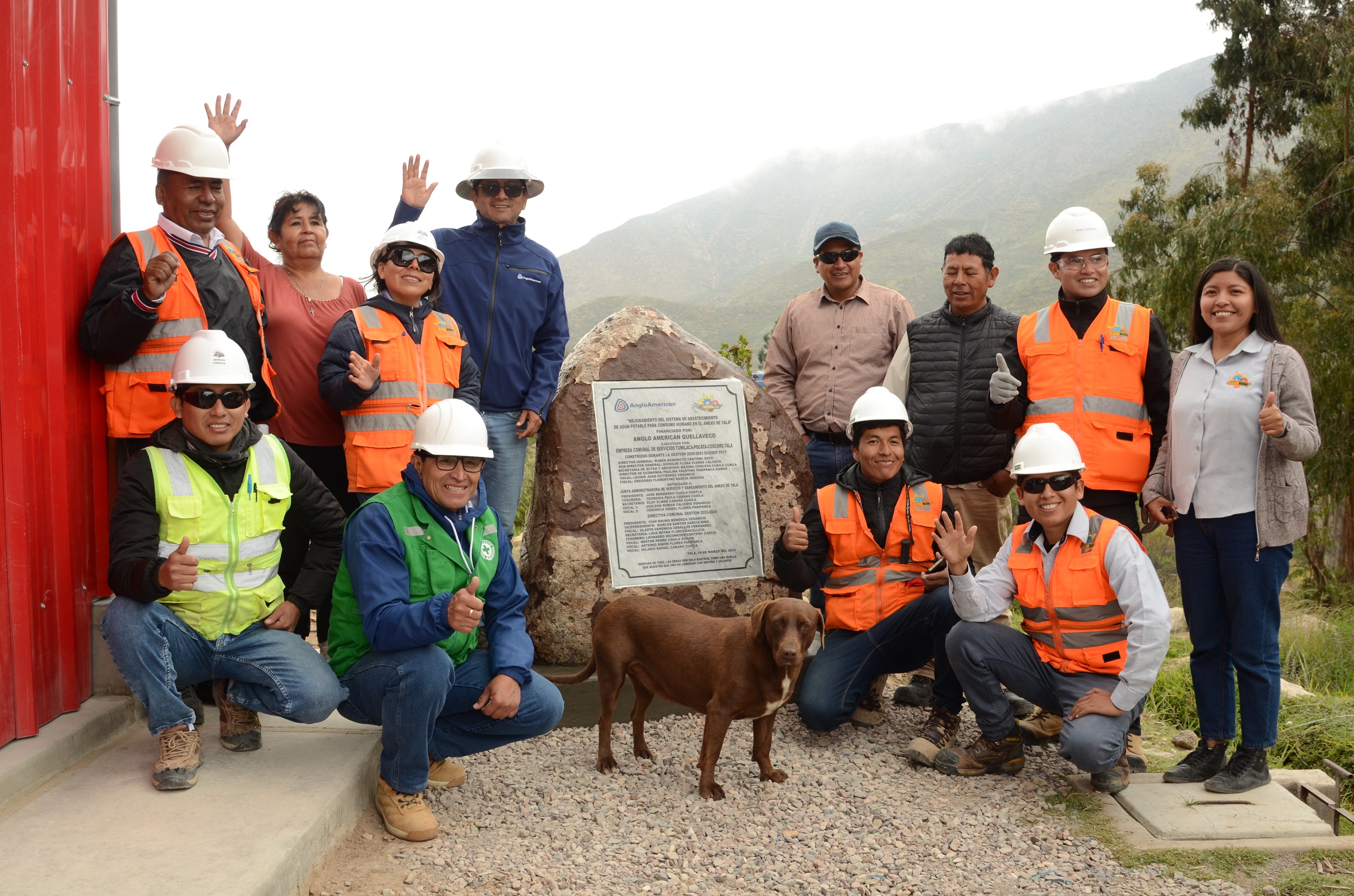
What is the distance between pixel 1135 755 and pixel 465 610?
2.83 metres

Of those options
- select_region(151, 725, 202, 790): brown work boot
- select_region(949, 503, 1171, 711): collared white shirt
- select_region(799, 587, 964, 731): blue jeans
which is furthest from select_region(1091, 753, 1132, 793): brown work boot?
select_region(151, 725, 202, 790): brown work boot

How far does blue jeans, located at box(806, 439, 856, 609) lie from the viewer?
5238mm

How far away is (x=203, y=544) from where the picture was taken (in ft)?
10.7

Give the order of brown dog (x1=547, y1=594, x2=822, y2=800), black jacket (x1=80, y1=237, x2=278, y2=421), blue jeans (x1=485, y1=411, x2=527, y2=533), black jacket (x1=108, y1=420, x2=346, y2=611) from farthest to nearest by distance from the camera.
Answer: blue jeans (x1=485, y1=411, x2=527, y2=533) → brown dog (x1=547, y1=594, x2=822, y2=800) → black jacket (x1=80, y1=237, x2=278, y2=421) → black jacket (x1=108, y1=420, x2=346, y2=611)

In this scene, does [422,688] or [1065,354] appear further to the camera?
[1065,354]

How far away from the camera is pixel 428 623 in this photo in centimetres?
317

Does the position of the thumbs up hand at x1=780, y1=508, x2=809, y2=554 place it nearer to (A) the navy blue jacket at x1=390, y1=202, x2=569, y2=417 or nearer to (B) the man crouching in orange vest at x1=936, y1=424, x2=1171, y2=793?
(B) the man crouching in orange vest at x1=936, y1=424, x2=1171, y2=793

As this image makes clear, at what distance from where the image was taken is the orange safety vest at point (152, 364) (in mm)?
3609

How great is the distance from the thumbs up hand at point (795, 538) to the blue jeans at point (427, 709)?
126 centimetres

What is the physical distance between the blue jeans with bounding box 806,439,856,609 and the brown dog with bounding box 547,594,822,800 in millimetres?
1364

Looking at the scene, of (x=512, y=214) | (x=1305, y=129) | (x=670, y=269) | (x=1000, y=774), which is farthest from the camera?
(x=670, y=269)

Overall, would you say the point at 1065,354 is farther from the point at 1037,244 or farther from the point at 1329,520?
the point at 1037,244

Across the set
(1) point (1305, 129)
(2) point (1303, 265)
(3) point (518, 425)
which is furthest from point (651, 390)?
(1) point (1305, 129)

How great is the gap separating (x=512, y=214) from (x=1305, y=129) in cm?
1331
